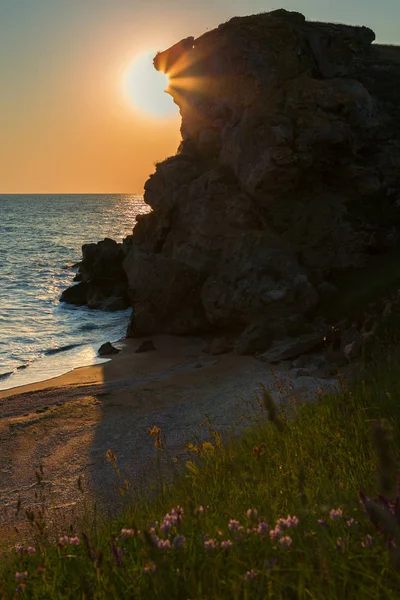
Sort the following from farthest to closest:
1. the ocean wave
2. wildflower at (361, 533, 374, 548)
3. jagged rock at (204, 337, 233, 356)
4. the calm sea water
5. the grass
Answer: the ocean wave
the calm sea water
jagged rock at (204, 337, 233, 356)
wildflower at (361, 533, 374, 548)
the grass

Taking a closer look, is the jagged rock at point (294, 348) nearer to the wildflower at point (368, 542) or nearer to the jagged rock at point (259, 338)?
the jagged rock at point (259, 338)

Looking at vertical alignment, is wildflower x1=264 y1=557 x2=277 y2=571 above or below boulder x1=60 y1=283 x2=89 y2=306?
above

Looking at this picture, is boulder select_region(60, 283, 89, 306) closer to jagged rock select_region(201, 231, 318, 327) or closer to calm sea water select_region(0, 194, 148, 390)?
calm sea water select_region(0, 194, 148, 390)

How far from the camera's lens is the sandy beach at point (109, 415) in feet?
32.9

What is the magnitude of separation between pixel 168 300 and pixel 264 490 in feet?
60.6

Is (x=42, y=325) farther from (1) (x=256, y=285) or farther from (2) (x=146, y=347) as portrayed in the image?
(1) (x=256, y=285)

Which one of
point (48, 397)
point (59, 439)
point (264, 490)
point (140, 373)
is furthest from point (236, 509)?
point (140, 373)

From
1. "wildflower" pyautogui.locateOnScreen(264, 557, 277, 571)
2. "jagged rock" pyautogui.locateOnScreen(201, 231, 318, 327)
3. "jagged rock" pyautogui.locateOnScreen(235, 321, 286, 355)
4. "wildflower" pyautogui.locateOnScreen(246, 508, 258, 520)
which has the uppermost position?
"wildflower" pyautogui.locateOnScreen(246, 508, 258, 520)

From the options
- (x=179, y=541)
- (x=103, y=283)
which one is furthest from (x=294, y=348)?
(x=103, y=283)

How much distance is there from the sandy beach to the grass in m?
3.09

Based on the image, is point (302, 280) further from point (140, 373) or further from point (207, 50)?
point (207, 50)

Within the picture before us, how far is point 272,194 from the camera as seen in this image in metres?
22.2

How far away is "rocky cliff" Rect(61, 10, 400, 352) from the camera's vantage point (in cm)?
2062

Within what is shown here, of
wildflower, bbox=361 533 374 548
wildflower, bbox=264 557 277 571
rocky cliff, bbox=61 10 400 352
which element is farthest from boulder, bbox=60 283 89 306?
wildflower, bbox=361 533 374 548
